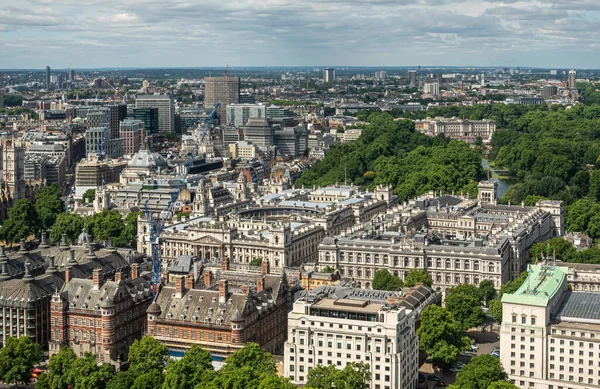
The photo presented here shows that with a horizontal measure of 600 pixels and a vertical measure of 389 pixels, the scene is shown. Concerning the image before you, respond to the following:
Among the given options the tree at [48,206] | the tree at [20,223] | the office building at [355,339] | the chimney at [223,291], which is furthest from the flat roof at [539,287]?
the tree at [48,206]

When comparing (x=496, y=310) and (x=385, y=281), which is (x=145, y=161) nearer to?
(x=385, y=281)

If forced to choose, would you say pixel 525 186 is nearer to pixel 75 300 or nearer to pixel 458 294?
pixel 458 294

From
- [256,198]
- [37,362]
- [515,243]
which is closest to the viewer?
[37,362]

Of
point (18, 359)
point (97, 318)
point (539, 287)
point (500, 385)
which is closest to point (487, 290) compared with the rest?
point (539, 287)

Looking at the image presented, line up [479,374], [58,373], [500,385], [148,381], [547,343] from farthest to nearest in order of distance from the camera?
[58,373] → [547,343] → [148,381] → [479,374] → [500,385]

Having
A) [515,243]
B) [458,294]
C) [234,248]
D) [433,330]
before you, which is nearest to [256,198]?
[234,248]

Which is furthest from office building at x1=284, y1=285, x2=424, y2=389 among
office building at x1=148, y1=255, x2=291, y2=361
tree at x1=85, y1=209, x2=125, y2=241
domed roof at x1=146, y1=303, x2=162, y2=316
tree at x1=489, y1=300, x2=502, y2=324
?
tree at x1=85, y1=209, x2=125, y2=241

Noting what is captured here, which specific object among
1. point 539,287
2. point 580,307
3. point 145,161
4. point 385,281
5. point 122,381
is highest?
point 145,161
